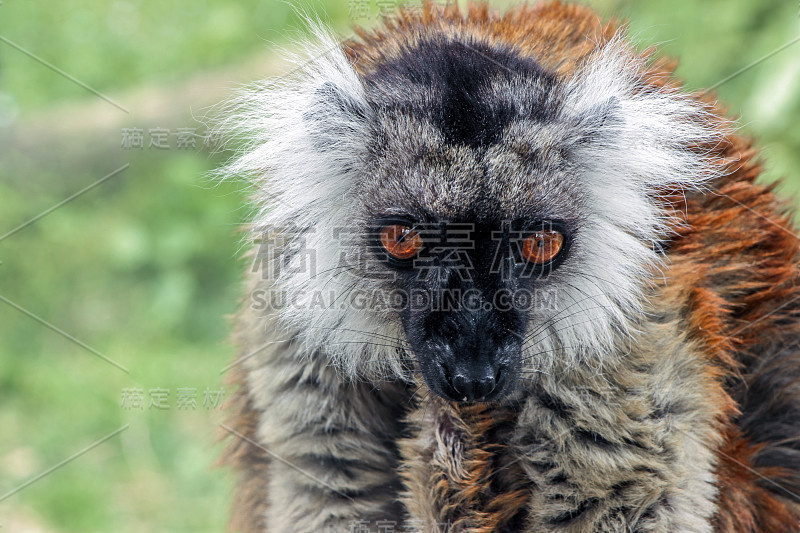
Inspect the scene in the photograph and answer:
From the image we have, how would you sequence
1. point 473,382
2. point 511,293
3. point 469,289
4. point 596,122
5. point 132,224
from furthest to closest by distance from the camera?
1. point 132,224
2. point 596,122
3. point 511,293
4. point 469,289
5. point 473,382

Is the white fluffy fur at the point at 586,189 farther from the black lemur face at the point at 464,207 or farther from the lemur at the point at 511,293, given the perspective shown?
the black lemur face at the point at 464,207

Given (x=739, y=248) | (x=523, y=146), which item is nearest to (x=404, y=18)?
(x=523, y=146)

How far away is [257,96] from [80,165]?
191 inches

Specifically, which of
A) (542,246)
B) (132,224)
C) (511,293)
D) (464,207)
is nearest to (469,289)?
(511,293)

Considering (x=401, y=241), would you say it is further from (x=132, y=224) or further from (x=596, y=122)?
(x=132, y=224)

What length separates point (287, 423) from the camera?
4113 millimetres

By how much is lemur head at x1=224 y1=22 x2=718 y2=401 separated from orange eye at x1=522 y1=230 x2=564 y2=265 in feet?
0.03

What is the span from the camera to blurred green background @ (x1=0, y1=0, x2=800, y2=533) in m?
6.61

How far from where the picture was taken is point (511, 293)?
358cm

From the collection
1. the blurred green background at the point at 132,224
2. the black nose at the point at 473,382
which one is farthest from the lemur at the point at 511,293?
the blurred green background at the point at 132,224

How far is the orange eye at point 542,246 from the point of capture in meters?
3.67

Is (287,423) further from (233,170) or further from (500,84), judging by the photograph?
(500,84)

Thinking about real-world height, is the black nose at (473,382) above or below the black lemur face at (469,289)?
below

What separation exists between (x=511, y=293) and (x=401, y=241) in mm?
545
